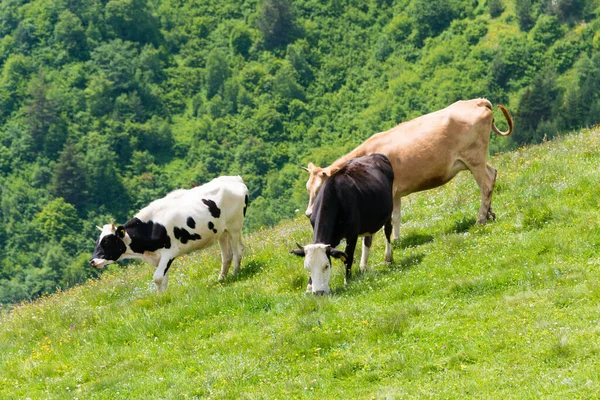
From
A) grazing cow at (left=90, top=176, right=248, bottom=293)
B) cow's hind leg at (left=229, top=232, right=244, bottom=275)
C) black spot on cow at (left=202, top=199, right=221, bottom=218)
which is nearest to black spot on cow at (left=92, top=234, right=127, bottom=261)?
grazing cow at (left=90, top=176, right=248, bottom=293)

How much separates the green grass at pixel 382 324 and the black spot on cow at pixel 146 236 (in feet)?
3.28

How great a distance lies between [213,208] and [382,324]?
6.82 m

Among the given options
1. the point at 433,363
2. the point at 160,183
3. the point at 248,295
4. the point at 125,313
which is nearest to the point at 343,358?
the point at 433,363

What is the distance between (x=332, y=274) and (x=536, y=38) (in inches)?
7054

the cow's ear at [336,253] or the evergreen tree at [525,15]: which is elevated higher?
the cow's ear at [336,253]

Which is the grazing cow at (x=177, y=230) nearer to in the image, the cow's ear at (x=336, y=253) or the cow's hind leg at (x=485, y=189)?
the cow's ear at (x=336, y=253)

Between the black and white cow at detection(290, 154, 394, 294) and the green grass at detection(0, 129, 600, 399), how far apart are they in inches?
19.7

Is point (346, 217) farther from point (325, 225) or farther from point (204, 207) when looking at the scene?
point (204, 207)

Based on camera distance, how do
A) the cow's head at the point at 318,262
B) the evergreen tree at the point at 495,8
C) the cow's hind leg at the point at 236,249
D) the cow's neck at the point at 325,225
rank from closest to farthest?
the cow's head at the point at 318,262, the cow's neck at the point at 325,225, the cow's hind leg at the point at 236,249, the evergreen tree at the point at 495,8

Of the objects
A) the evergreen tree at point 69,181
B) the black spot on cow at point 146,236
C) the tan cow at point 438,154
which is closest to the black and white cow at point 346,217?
the tan cow at point 438,154

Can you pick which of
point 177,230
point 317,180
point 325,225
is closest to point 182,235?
point 177,230

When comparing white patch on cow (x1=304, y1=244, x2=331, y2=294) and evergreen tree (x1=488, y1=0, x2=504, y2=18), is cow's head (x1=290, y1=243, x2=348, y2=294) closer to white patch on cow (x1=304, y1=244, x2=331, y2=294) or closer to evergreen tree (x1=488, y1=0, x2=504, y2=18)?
white patch on cow (x1=304, y1=244, x2=331, y2=294)

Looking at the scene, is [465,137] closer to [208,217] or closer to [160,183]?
[208,217]

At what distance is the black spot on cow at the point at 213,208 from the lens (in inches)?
744
